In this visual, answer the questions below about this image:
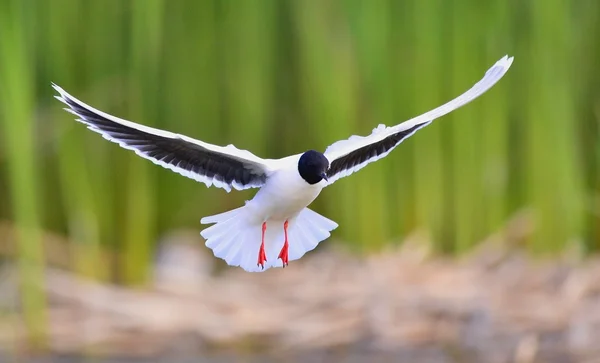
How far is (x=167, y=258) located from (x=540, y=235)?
6.20 feet

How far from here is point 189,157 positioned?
119 inches

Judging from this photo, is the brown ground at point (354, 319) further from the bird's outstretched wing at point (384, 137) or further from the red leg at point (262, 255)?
the red leg at point (262, 255)

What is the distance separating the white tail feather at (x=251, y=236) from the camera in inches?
114

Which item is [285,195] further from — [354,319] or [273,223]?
[354,319]

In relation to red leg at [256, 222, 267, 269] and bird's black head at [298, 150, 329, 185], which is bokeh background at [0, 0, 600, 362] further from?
bird's black head at [298, 150, 329, 185]

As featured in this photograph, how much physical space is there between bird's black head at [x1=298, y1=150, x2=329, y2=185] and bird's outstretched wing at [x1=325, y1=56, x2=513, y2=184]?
0.13m

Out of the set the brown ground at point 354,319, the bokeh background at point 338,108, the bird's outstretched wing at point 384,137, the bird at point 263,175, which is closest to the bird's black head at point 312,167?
the bird at point 263,175

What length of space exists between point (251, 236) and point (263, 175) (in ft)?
0.53

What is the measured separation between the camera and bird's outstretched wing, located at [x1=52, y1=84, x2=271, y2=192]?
2.84 m

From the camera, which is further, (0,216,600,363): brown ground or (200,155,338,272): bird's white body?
(0,216,600,363): brown ground

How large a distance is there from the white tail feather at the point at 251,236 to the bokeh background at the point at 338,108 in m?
1.89

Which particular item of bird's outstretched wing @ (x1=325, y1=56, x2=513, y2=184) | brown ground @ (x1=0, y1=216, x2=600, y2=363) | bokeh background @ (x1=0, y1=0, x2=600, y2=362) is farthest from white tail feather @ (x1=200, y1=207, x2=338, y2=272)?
brown ground @ (x1=0, y1=216, x2=600, y2=363)

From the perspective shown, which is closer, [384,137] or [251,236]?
[384,137]

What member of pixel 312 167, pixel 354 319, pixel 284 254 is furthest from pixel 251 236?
pixel 354 319
